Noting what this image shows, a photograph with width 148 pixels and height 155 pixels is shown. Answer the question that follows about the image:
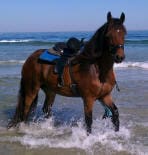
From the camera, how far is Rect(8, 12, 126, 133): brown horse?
532 cm

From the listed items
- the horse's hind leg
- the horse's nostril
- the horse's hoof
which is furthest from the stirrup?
the horse's nostril

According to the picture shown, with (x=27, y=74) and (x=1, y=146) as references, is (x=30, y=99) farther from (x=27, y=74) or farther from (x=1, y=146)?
(x=1, y=146)

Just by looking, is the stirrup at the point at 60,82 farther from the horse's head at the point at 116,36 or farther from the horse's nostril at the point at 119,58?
the horse's nostril at the point at 119,58

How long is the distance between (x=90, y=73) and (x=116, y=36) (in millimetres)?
949

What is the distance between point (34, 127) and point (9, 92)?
363 centimetres

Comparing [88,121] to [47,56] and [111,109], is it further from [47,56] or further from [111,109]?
[47,56]

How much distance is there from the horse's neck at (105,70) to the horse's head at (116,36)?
424 mm

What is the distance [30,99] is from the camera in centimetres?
723

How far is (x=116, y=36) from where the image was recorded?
206 inches

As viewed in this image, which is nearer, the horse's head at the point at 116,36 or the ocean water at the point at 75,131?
the horse's head at the point at 116,36

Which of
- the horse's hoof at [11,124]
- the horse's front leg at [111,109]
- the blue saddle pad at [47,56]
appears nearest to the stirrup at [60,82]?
the blue saddle pad at [47,56]

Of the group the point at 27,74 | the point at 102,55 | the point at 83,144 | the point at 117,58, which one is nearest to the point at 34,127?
the point at 27,74

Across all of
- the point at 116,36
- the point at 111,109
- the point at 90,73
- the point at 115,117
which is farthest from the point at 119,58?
the point at 115,117

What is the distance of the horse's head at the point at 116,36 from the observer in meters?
5.14
